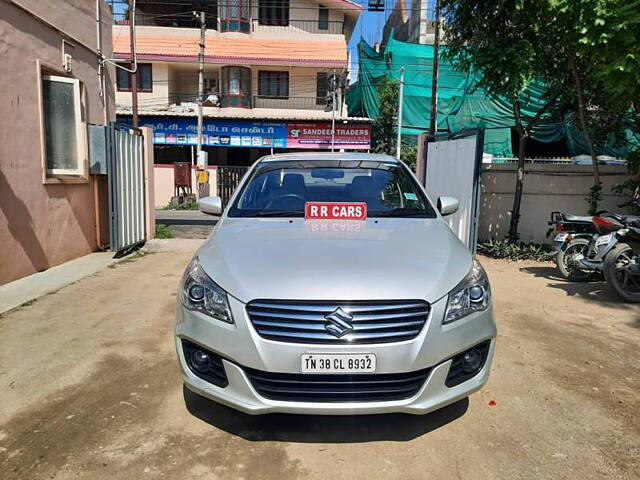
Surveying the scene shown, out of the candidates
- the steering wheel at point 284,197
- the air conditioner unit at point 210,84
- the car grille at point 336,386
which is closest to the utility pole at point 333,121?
the air conditioner unit at point 210,84

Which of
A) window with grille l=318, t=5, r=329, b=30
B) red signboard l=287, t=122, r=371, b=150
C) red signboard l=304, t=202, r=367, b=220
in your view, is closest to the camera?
red signboard l=304, t=202, r=367, b=220

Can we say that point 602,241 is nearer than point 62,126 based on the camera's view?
Yes

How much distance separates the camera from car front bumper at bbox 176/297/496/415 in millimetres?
2178

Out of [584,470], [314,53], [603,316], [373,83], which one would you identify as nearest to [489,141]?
[373,83]

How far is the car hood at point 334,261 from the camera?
2.25 meters

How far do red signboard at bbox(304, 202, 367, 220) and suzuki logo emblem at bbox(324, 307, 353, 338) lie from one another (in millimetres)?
1226

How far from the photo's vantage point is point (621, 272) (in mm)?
5328

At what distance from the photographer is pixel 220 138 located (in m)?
21.4

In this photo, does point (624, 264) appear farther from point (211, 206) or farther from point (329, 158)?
point (211, 206)

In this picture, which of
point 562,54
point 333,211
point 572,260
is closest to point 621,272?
point 572,260

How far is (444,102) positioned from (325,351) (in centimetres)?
2057

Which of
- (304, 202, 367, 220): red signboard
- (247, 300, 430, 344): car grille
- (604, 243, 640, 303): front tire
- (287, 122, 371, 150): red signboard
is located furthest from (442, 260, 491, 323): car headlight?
(287, 122, 371, 150): red signboard

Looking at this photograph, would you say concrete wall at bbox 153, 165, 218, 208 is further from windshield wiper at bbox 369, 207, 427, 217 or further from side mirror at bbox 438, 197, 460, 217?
windshield wiper at bbox 369, 207, 427, 217

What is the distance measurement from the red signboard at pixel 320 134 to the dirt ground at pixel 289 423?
18.1 meters
